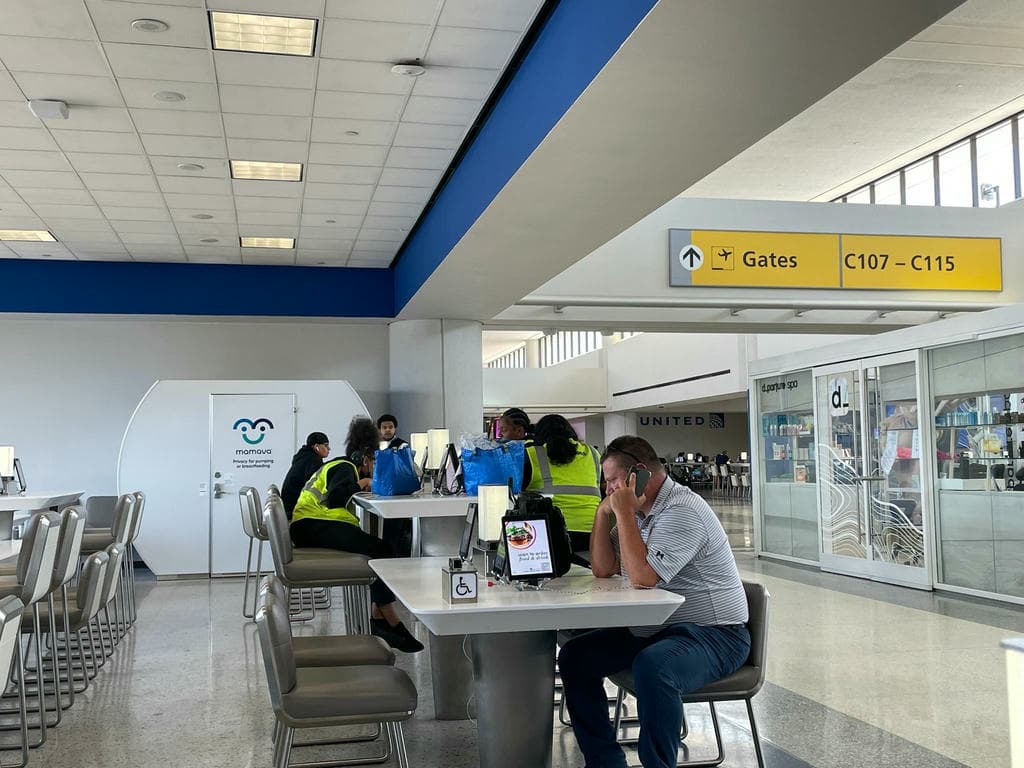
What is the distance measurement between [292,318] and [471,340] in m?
1.91

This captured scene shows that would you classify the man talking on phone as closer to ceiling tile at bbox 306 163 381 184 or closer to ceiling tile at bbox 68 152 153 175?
ceiling tile at bbox 306 163 381 184

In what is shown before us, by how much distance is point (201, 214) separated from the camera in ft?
26.2

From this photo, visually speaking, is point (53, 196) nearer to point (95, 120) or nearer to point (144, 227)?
point (144, 227)

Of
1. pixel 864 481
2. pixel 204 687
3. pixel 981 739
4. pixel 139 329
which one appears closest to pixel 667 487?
pixel 981 739

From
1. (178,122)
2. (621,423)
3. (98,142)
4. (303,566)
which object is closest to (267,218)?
(98,142)

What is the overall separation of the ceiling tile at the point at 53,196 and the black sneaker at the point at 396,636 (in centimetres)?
393

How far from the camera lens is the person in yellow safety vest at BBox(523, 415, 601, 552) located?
16.8 feet

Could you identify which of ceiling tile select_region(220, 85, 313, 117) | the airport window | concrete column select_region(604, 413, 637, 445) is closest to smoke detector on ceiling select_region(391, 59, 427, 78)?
ceiling tile select_region(220, 85, 313, 117)

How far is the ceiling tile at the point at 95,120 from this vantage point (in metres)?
5.55

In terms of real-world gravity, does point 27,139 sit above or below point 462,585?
above

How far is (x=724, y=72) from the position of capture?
356 centimetres

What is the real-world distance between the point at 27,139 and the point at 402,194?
2555 millimetres

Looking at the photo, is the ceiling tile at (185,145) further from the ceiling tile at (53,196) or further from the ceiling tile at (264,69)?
the ceiling tile at (53,196)

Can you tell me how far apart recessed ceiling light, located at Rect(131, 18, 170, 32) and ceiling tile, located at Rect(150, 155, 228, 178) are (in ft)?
6.50
